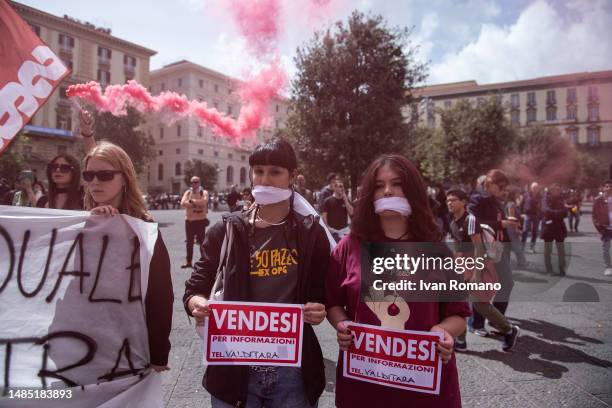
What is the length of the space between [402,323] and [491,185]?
4.53 m

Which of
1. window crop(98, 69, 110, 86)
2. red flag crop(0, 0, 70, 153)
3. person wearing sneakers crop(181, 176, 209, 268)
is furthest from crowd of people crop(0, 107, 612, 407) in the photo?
window crop(98, 69, 110, 86)

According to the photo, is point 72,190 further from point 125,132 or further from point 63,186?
point 125,132

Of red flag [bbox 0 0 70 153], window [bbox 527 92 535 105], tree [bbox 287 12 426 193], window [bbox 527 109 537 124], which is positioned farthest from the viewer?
window [bbox 527 92 535 105]

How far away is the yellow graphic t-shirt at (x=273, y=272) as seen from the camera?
5.95ft

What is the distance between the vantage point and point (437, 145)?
30297 millimetres

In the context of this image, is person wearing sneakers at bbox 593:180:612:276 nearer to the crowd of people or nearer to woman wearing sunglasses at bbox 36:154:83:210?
the crowd of people

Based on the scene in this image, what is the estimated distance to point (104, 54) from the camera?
160 feet

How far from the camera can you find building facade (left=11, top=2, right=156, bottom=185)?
43469mm

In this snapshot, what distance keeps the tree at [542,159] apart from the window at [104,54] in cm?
4712

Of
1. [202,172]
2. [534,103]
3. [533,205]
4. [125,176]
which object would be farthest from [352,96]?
[534,103]

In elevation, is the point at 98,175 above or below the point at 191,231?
above

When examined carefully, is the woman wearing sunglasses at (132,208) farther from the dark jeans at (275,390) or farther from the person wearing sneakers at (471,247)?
the person wearing sneakers at (471,247)

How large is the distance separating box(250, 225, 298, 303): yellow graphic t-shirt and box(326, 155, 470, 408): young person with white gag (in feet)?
0.63

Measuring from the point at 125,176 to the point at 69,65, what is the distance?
173ft
